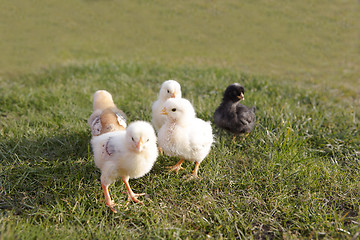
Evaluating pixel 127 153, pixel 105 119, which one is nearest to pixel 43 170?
pixel 105 119

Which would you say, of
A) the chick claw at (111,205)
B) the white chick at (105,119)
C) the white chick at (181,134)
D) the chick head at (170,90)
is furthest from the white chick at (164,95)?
the chick claw at (111,205)

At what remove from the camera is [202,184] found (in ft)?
11.5

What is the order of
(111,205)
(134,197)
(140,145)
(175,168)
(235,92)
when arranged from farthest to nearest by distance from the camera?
(235,92)
(175,168)
(134,197)
(111,205)
(140,145)

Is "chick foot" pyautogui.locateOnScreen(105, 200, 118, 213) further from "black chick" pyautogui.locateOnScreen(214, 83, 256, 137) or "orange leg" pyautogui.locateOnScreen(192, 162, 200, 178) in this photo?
"black chick" pyautogui.locateOnScreen(214, 83, 256, 137)

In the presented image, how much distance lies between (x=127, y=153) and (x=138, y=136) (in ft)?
0.87

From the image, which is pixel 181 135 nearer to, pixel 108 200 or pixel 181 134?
pixel 181 134

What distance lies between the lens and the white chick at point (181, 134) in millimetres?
3455

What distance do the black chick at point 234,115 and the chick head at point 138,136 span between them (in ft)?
5.84

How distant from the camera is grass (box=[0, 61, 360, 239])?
2.96 meters

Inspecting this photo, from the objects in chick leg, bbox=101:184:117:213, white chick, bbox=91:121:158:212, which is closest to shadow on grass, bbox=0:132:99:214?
chick leg, bbox=101:184:117:213

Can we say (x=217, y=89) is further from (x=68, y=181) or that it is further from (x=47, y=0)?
(x=47, y=0)

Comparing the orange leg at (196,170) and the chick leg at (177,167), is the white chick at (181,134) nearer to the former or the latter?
the orange leg at (196,170)

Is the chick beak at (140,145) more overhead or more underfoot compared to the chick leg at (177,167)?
more overhead

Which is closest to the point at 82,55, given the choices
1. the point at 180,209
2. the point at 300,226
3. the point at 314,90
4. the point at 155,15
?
the point at 155,15
